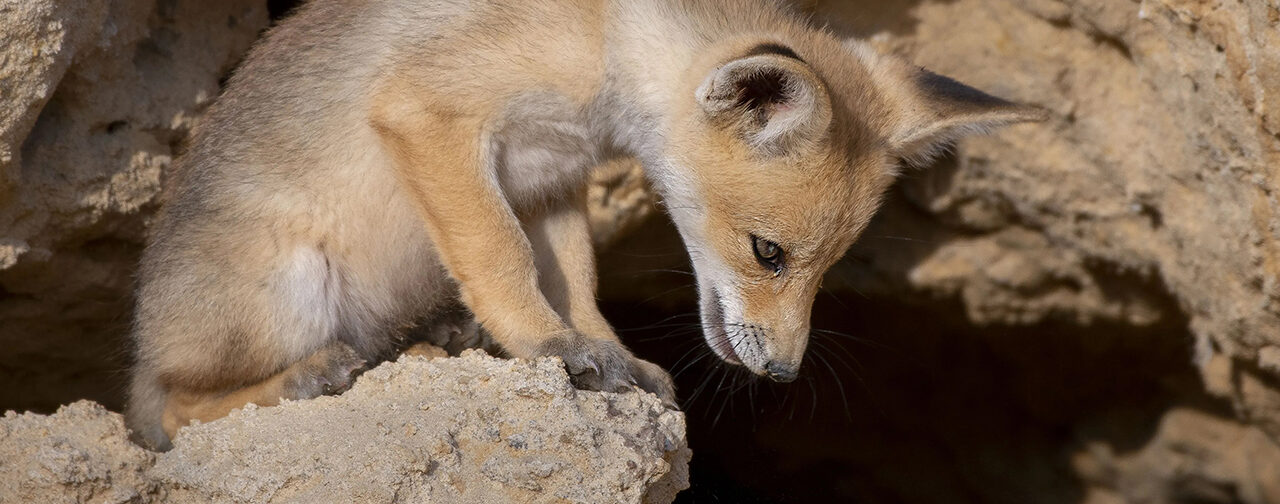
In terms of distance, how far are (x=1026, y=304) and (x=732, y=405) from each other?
1831mm

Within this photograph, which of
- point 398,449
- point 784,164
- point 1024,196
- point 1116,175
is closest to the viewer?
point 398,449

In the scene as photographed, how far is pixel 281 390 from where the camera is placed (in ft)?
11.5

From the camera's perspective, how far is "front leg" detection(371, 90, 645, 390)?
3.36 m

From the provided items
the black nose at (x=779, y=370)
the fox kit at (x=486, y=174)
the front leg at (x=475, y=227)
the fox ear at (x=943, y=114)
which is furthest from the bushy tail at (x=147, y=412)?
the fox ear at (x=943, y=114)

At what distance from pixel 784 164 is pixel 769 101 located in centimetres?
22

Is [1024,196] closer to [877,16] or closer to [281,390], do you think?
[877,16]

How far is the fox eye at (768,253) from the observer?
3492mm

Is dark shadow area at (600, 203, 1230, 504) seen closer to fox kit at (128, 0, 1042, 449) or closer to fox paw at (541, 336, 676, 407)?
fox kit at (128, 0, 1042, 449)

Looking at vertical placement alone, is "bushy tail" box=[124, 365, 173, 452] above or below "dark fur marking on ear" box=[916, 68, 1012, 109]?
below

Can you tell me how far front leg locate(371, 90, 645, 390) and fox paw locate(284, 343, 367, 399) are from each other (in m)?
0.45

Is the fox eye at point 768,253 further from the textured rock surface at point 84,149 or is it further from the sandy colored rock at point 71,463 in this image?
the textured rock surface at point 84,149

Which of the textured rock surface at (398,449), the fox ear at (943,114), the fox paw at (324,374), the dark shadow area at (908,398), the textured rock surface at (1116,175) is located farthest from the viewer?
the dark shadow area at (908,398)

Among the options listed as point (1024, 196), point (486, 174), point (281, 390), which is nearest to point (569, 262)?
point (486, 174)

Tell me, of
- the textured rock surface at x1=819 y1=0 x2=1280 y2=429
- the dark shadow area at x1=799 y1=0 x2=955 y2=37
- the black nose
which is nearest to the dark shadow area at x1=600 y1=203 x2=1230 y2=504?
the textured rock surface at x1=819 y1=0 x2=1280 y2=429
